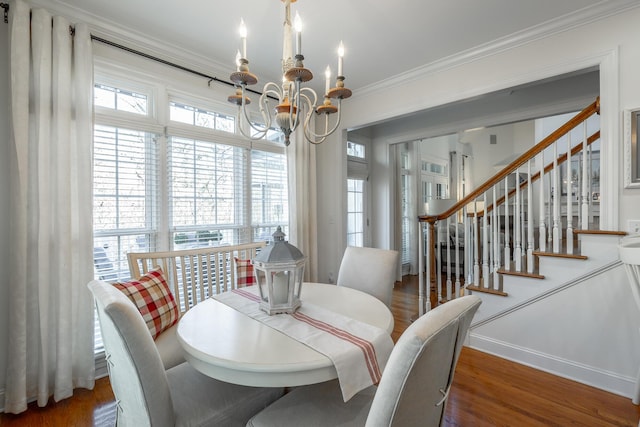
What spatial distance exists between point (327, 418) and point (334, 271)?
2602 millimetres

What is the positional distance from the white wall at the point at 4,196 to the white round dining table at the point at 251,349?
138cm

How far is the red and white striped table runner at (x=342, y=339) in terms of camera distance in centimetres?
102

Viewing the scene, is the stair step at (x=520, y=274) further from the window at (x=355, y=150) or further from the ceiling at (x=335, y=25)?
the window at (x=355, y=150)

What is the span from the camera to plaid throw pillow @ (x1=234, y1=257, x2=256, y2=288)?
2152 millimetres

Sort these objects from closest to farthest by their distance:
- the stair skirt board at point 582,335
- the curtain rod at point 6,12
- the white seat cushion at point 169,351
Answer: the white seat cushion at point 169,351 < the curtain rod at point 6,12 < the stair skirt board at point 582,335

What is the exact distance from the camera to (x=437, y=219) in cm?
283

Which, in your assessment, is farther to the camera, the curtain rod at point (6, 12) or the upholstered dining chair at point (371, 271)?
the upholstered dining chair at point (371, 271)

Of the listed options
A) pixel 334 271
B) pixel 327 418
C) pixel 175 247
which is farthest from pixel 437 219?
pixel 175 247

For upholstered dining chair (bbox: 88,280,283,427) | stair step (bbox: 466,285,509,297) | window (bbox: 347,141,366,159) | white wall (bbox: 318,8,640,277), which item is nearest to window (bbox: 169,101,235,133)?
white wall (bbox: 318,8,640,277)

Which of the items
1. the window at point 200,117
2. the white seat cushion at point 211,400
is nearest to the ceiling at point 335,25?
the window at point 200,117

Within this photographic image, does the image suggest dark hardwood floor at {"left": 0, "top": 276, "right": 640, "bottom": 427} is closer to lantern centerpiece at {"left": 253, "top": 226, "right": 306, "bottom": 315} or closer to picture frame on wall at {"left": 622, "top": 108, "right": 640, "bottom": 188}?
lantern centerpiece at {"left": 253, "top": 226, "right": 306, "bottom": 315}

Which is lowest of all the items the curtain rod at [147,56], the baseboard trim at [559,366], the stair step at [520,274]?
the baseboard trim at [559,366]

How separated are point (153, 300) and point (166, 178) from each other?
117 centimetres

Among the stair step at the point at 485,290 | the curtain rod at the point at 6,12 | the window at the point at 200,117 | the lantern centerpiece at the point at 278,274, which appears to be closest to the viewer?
the lantern centerpiece at the point at 278,274
